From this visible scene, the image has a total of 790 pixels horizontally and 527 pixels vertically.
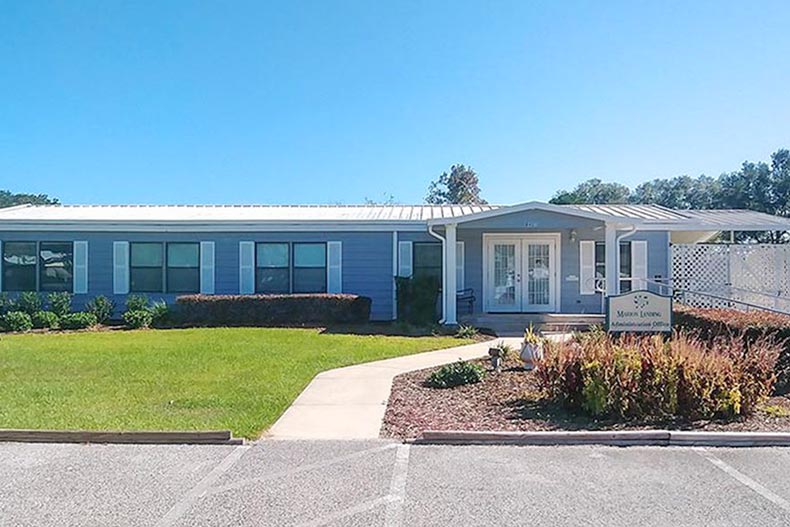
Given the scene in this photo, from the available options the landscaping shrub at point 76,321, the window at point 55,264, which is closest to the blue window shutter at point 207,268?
the landscaping shrub at point 76,321

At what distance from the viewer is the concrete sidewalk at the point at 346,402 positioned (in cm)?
627

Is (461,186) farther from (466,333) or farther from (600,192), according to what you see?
(466,333)

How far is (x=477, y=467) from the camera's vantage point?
512 cm

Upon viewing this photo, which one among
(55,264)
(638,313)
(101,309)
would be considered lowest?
(101,309)

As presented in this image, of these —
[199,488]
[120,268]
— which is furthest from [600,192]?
[199,488]

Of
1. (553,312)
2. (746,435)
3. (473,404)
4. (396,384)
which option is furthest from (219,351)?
(553,312)

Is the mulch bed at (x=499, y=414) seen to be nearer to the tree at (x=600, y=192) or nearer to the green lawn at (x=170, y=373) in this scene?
the green lawn at (x=170, y=373)

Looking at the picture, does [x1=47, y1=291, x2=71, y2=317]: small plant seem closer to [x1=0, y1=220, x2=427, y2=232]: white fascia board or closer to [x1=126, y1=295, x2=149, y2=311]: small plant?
[x1=126, y1=295, x2=149, y2=311]: small plant

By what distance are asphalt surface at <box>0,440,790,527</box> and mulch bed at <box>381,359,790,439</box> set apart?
0.61 metres

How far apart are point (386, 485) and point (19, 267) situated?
55.6 ft

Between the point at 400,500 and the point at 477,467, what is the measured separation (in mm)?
940

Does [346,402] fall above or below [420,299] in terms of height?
below

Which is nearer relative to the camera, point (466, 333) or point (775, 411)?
point (775, 411)

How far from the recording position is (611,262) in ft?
49.8
